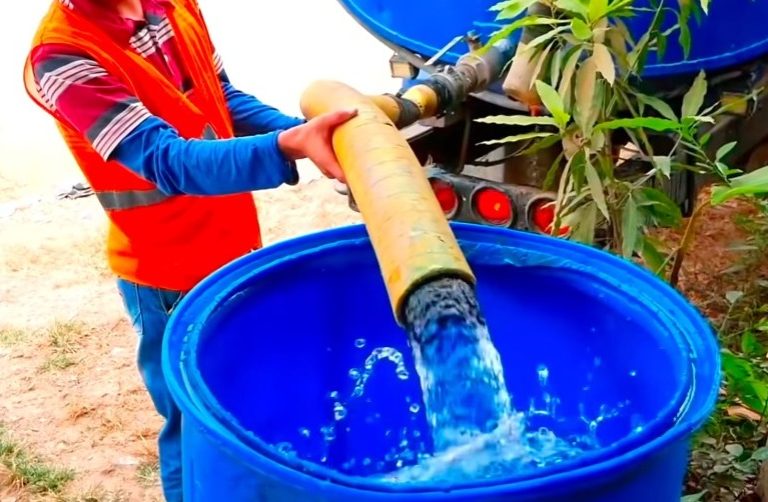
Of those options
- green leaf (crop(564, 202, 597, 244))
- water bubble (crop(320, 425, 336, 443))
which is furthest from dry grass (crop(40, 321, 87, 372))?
green leaf (crop(564, 202, 597, 244))

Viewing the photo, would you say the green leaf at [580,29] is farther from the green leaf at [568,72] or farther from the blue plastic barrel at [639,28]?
the blue plastic barrel at [639,28]

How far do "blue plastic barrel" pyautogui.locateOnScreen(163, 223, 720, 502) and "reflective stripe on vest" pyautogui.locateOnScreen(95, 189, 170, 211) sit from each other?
453 mm

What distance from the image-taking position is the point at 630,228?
158 cm

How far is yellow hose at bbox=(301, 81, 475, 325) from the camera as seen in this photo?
997 millimetres

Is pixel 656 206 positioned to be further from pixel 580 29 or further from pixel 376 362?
pixel 376 362

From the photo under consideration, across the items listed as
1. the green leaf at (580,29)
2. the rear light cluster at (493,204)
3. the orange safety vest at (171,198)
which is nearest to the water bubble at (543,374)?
the green leaf at (580,29)

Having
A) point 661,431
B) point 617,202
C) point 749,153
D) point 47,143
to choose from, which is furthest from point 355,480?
point 47,143

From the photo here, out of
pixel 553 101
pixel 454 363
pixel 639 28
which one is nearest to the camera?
pixel 454 363

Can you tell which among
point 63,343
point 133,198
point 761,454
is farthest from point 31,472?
point 761,454

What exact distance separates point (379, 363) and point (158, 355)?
554mm

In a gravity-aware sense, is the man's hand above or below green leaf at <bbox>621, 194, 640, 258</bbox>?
above

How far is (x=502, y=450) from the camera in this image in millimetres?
1090

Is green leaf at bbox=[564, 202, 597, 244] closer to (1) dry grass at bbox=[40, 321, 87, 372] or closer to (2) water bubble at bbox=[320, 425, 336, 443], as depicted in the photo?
(2) water bubble at bbox=[320, 425, 336, 443]

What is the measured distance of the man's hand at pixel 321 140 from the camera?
1211mm
